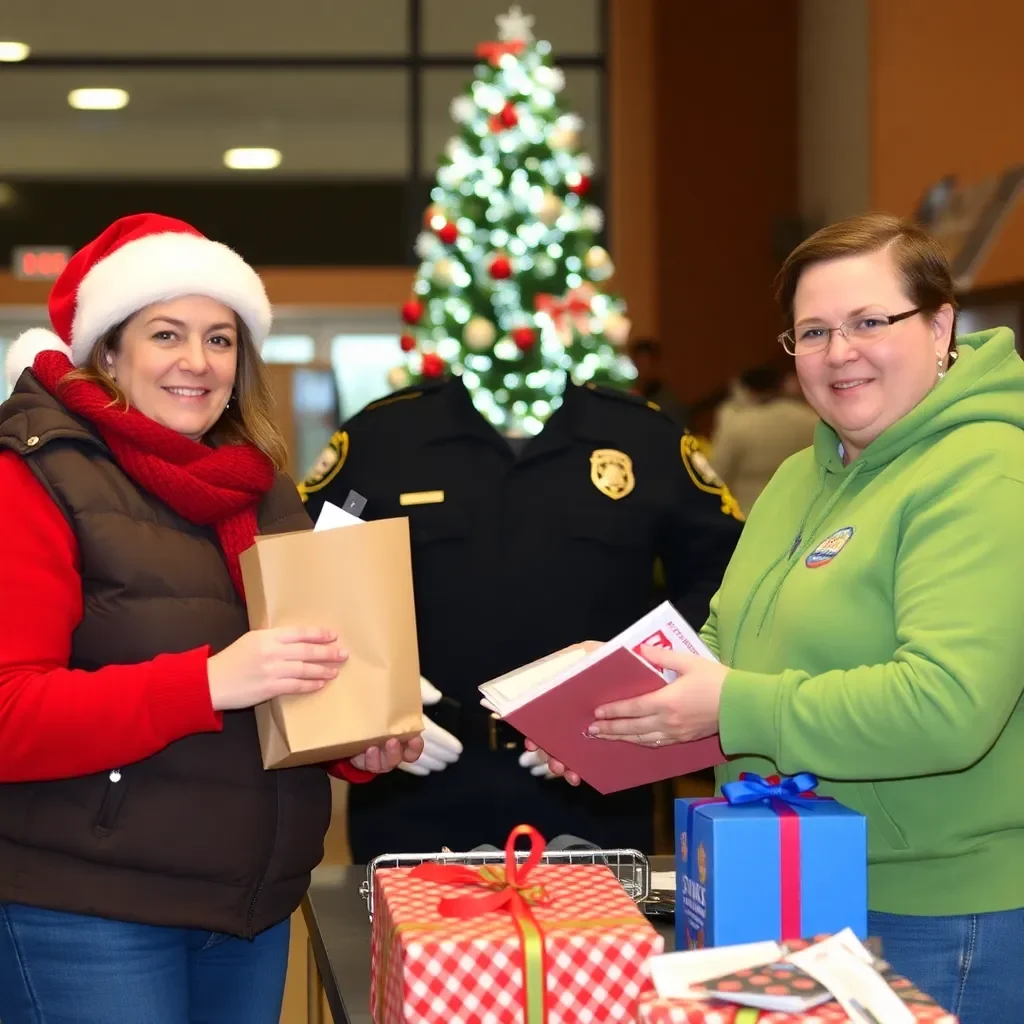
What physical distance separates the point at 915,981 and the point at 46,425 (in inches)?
47.7

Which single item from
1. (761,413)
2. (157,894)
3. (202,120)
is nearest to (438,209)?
(761,413)

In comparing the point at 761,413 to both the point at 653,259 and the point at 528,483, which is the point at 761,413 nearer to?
the point at 653,259

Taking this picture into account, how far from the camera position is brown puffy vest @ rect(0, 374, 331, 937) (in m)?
1.77

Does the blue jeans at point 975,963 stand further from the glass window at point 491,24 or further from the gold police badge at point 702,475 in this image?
the glass window at point 491,24

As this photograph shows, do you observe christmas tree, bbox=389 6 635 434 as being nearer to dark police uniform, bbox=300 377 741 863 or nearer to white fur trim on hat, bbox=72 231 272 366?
dark police uniform, bbox=300 377 741 863

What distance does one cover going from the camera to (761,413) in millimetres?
7695

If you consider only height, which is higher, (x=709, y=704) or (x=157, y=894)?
(x=709, y=704)

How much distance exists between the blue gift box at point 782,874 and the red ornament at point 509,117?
5.69 m

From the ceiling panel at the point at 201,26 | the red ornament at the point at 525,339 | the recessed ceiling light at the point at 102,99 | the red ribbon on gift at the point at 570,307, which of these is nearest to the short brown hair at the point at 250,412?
the red ornament at the point at 525,339

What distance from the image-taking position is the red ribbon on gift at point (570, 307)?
6.36 meters

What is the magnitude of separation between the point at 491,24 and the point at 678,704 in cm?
982

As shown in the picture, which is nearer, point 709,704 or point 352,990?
point 709,704

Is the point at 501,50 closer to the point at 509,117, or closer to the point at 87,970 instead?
the point at 509,117

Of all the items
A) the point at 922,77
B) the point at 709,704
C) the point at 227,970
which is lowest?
the point at 227,970
